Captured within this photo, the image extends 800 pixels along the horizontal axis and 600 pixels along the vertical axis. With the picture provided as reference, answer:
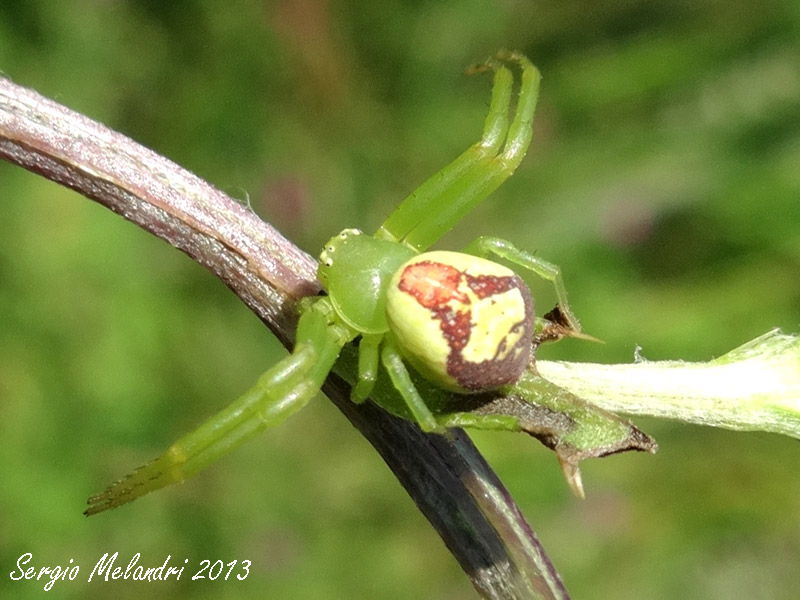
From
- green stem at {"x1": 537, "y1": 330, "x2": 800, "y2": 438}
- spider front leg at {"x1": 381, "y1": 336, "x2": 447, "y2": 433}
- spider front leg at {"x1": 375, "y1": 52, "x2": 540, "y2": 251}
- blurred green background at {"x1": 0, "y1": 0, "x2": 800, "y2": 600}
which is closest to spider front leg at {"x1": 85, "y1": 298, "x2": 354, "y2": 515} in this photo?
spider front leg at {"x1": 381, "y1": 336, "x2": 447, "y2": 433}

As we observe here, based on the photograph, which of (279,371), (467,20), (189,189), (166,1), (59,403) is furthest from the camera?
(467,20)

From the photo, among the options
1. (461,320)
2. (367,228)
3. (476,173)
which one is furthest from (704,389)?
(367,228)

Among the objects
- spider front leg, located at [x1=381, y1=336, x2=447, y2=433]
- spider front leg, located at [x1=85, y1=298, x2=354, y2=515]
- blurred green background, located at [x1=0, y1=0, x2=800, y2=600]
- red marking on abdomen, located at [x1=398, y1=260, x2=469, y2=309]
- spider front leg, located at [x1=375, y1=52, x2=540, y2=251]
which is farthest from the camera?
blurred green background, located at [x1=0, y1=0, x2=800, y2=600]

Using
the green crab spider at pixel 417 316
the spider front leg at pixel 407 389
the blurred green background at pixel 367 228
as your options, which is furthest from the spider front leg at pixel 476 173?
the blurred green background at pixel 367 228

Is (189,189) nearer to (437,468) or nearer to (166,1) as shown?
(437,468)

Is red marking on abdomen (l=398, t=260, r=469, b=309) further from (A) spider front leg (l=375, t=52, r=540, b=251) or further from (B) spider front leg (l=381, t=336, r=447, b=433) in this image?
(A) spider front leg (l=375, t=52, r=540, b=251)

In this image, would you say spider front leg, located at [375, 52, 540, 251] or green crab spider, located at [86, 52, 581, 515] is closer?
green crab spider, located at [86, 52, 581, 515]

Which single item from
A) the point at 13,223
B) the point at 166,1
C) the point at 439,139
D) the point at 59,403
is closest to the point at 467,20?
the point at 439,139

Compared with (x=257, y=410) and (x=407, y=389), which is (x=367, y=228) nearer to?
(x=257, y=410)
